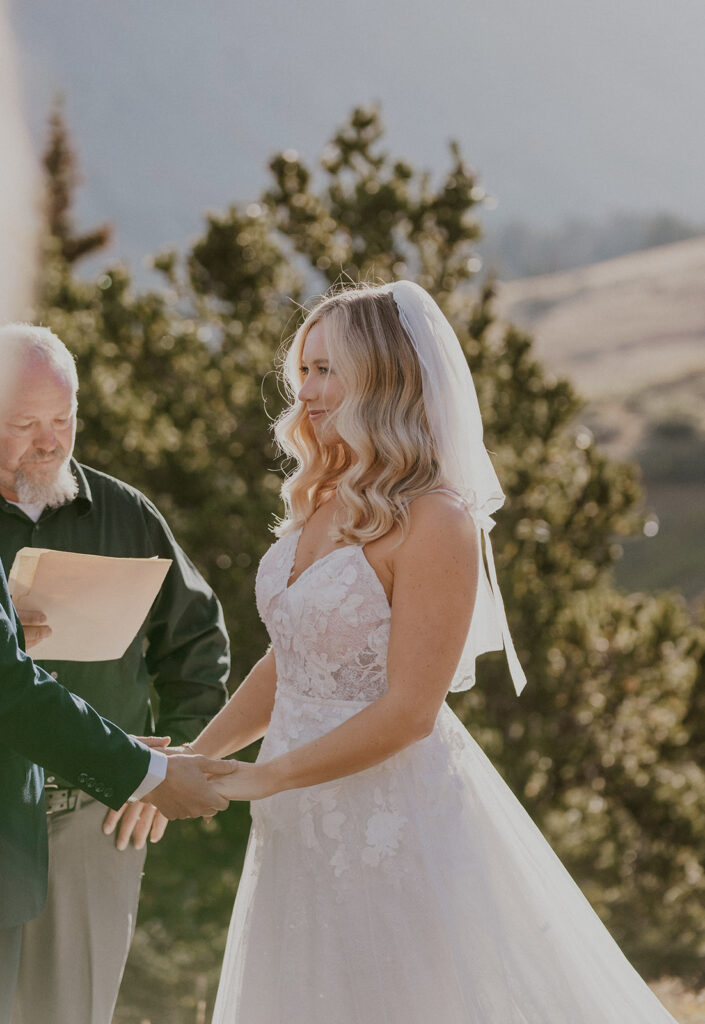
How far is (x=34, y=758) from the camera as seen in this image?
2365 millimetres

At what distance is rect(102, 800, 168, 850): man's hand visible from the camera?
2.82m

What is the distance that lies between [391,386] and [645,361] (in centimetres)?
6656

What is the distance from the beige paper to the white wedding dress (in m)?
0.40

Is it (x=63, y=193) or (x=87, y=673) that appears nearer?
(x=87, y=673)

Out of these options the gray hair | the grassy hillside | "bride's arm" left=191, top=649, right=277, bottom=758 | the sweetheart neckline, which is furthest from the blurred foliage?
the grassy hillside

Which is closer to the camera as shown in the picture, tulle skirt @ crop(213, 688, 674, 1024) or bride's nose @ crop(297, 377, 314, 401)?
tulle skirt @ crop(213, 688, 674, 1024)

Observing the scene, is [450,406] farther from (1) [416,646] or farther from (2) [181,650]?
(2) [181,650]

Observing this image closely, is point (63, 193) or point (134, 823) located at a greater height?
point (134, 823)

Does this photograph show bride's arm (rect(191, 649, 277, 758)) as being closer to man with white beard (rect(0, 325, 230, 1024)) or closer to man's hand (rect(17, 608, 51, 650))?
man with white beard (rect(0, 325, 230, 1024))

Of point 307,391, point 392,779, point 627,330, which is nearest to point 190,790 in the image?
point 392,779

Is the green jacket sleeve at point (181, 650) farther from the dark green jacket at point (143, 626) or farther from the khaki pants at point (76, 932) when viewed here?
the khaki pants at point (76, 932)

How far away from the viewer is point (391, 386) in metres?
2.43

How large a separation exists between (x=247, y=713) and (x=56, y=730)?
0.51m

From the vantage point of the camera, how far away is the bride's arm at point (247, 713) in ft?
8.97
